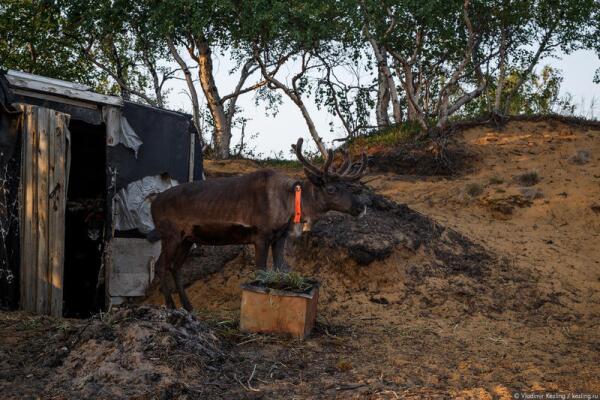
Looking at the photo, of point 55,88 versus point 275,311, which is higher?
point 55,88

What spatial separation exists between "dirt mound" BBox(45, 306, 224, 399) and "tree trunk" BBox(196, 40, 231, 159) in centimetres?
1392

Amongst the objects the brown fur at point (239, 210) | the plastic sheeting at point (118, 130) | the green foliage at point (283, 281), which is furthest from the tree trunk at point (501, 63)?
the green foliage at point (283, 281)

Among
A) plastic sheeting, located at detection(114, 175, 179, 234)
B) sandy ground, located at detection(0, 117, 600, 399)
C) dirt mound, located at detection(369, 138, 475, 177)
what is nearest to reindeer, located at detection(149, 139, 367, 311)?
plastic sheeting, located at detection(114, 175, 179, 234)

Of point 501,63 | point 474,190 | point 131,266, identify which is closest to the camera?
point 131,266

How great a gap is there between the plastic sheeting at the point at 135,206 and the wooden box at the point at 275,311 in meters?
3.28

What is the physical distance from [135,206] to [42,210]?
1.87m

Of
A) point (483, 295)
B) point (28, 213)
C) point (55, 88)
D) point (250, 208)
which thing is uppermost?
point (55, 88)

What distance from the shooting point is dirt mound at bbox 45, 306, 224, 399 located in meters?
4.79

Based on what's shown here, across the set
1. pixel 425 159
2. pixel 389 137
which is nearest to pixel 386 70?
pixel 389 137

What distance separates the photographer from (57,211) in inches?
309

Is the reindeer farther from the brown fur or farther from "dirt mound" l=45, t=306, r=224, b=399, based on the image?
"dirt mound" l=45, t=306, r=224, b=399

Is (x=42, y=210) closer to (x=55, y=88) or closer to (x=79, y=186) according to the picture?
(x=55, y=88)

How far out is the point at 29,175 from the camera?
7.67 metres

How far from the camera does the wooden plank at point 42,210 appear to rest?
7.62 m
